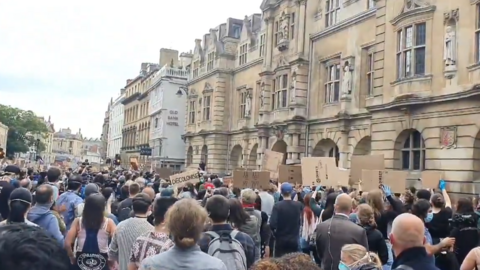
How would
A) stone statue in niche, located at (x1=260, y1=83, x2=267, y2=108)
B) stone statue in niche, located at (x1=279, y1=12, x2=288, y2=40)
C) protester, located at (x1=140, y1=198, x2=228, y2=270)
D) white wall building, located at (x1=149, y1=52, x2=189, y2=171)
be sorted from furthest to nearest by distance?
1. white wall building, located at (x1=149, y1=52, x2=189, y2=171)
2. stone statue in niche, located at (x1=260, y1=83, x2=267, y2=108)
3. stone statue in niche, located at (x1=279, y1=12, x2=288, y2=40)
4. protester, located at (x1=140, y1=198, x2=228, y2=270)

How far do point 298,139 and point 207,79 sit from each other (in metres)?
16.3

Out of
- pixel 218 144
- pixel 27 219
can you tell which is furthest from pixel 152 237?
pixel 218 144

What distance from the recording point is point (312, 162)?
48.3 ft

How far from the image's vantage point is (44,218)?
20.4 feet

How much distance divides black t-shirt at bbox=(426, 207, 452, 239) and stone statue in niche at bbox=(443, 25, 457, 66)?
11.6m

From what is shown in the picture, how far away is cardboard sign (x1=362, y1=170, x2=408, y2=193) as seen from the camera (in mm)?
12891

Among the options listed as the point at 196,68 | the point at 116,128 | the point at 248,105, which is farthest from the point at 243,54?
the point at 116,128

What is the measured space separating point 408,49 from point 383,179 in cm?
871

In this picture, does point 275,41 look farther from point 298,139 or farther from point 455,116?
point 455,116

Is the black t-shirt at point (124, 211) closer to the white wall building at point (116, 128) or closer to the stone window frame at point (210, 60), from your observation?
the stone window frame at point (210, 60)

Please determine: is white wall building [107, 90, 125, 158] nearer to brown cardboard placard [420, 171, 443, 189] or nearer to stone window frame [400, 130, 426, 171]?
stone window frame [400, 130, 426, 171]

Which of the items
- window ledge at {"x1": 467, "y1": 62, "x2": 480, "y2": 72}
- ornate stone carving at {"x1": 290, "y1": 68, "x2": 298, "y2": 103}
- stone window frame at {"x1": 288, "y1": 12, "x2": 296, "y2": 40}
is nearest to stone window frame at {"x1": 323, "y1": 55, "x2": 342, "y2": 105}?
ornate stone carving at {"x1": 290, "y1": 68, "x2": 298, "y2": 103}

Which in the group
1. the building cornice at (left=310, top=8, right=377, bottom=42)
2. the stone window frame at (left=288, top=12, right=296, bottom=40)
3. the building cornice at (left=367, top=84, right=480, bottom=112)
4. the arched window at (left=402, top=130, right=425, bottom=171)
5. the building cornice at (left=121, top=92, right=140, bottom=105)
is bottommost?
the arched window at (left=402, top=130, right=425, bottom=171)

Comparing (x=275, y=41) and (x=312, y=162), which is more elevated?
(x=275, y=41)
